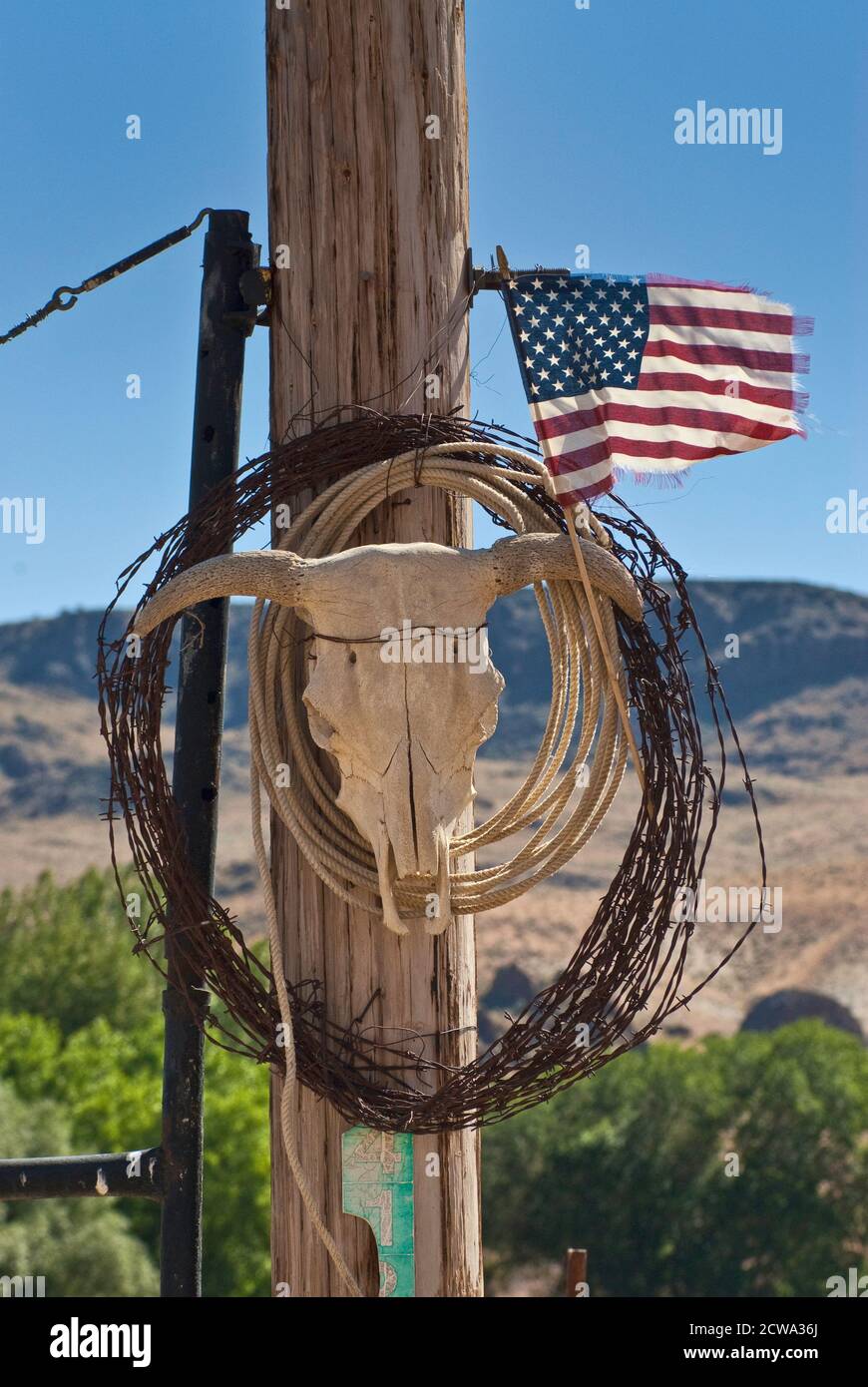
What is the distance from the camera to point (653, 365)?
14.7 feet

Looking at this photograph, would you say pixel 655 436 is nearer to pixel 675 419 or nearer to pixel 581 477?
pixel 675 419

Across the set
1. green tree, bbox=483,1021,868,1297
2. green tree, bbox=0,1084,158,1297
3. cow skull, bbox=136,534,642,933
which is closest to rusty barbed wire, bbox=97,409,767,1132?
cow skull, bbox=136,534,642,933

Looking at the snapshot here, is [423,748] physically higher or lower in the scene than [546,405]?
lower

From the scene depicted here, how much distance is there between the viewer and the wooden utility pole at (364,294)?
4305 millimetres

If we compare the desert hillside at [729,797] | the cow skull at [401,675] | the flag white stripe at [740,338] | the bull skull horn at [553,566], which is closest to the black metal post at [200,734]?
the cow skull at [401,675]

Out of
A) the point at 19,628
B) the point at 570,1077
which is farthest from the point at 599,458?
the point at 19,628

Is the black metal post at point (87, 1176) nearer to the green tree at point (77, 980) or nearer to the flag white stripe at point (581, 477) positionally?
the flag white stripe at point (581, 477)

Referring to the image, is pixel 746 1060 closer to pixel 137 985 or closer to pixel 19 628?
pixel 137 985

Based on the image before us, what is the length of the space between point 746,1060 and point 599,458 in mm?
41446

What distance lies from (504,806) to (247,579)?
85 centimetres

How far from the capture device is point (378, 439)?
4371mm

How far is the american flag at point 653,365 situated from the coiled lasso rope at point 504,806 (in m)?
0.21

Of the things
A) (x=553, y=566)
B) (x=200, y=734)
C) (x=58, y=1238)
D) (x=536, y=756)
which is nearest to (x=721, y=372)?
(x=553, y=566)
